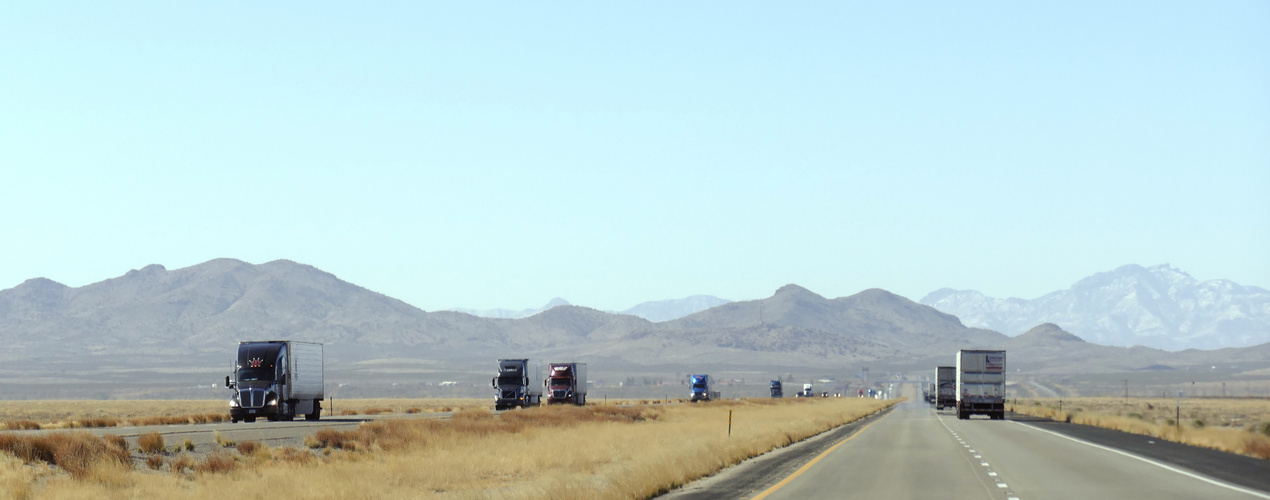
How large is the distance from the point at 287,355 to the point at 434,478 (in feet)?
92.1

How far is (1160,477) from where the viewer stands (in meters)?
24.9

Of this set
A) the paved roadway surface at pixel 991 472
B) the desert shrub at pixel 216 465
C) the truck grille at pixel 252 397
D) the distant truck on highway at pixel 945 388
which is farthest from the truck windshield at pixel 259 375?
the distant truck on highway at pixel 945 388

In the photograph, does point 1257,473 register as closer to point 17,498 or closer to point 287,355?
point 17,498

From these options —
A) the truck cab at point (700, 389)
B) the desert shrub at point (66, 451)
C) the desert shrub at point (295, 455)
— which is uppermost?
the desert shrub at point (66, 451)

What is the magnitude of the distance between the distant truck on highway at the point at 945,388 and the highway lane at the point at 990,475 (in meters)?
53.9

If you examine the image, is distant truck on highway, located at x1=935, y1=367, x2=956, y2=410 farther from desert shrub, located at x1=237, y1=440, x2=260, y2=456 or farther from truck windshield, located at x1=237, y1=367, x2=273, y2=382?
desert shrub, located at x1=237, y1=440, x2=260, y2=456

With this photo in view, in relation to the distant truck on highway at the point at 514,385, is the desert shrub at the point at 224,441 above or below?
above

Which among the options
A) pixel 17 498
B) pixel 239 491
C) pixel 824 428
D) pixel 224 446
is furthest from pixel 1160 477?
pixel 824 428

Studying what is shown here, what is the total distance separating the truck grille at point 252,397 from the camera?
51906 millimetres

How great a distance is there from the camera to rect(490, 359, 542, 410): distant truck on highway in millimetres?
74000

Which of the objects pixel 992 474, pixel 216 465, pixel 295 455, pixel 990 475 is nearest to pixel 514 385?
pixel 295 455

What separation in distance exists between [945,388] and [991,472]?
228ft

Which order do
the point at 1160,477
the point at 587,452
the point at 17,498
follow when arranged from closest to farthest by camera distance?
the point at 17,498 → the point at 1160,477 → the point at 587,452

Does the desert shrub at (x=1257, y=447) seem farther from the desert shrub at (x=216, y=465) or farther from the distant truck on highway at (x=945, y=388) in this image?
the distant truck on highway at (x=945, y=388)
